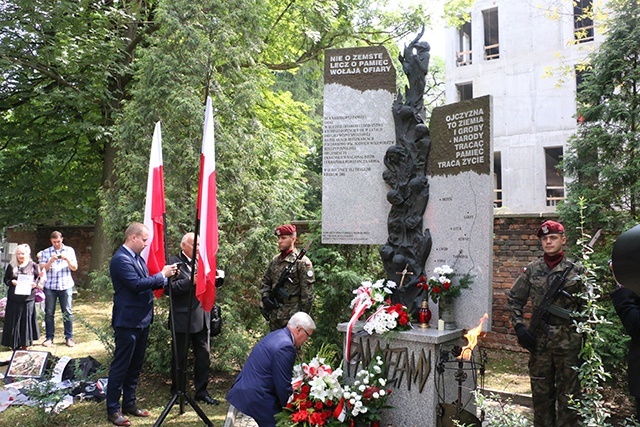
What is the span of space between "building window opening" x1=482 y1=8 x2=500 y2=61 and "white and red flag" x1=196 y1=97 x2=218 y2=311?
64.7 ft

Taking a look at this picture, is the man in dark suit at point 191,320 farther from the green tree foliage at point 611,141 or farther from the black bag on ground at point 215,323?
the green tree foliage at point 611,141

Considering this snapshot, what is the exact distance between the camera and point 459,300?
5.62 m

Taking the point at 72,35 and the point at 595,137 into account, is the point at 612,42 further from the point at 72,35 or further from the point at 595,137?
the point at 72,35

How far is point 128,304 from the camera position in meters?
5.54

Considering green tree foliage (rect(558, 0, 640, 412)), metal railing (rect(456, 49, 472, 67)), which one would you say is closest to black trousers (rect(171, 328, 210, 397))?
green tree foliage (rect(558, 0, 640, 412))

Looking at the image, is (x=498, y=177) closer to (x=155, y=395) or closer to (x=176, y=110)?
(x=176, y=110)

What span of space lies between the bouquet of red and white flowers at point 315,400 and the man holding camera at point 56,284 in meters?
5.68

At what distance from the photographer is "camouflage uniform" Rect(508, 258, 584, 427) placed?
185 inches

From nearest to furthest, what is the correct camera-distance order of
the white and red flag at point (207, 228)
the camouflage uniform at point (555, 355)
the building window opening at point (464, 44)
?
the camouflage uniform at point (555, 355) < the white and red flag at point (207, 228) < the building window opening at point (464, 44)

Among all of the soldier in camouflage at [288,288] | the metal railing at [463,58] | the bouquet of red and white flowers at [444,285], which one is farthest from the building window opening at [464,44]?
the bouquet of red and white flowers at [444,285]

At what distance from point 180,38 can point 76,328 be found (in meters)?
6.31

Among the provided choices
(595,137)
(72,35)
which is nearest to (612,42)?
(595,137)

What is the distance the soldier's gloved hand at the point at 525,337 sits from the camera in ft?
15.8

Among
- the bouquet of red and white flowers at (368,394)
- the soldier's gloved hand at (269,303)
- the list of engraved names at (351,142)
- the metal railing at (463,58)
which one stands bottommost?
the bouquet of red and white flowers at (368,394)
